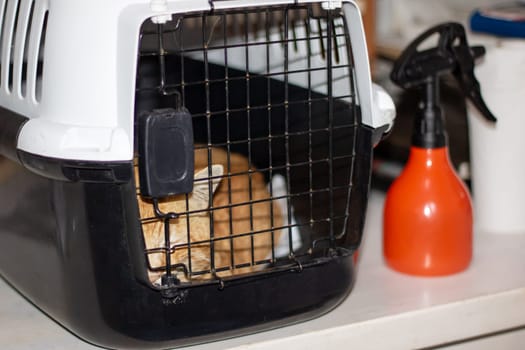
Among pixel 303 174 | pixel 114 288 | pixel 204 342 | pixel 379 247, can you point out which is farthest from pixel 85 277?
pixel 379 247

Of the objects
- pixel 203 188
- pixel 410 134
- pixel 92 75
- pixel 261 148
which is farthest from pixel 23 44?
pixel 410 134

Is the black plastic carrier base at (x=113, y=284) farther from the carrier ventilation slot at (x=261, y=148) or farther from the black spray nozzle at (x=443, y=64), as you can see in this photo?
the black spray nozzle at (x=443, y=64)

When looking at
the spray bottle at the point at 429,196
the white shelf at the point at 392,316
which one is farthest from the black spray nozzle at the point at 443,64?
the white shelf at the point at 392,316

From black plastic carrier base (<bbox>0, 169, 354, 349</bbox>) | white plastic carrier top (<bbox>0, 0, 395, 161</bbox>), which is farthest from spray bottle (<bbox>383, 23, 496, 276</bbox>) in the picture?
white plastic carrier top (<bbox>0, 0, 395, 161</bbox>)

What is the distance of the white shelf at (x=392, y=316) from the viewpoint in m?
0.87

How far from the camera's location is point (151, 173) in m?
0.73

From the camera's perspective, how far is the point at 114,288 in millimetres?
774

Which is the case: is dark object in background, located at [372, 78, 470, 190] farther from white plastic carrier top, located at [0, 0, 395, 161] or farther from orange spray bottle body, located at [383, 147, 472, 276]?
white plastic carrier top, located at [0, 0, 395, 161]

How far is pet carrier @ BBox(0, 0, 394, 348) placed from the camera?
28.8 inches

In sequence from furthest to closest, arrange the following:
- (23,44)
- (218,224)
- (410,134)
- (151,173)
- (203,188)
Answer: (410,134) < (218,224) < (203,188) < (23,44) < (151,173)

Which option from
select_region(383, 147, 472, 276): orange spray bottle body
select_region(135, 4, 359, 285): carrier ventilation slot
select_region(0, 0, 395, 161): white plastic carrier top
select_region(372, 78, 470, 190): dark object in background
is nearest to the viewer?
select_region(0, 0, 395, 161): white plastic carrier top

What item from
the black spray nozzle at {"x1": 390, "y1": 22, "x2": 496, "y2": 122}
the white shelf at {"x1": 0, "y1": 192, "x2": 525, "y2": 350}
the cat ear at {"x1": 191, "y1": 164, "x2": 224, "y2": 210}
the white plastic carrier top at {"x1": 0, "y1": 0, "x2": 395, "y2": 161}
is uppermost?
the white plastic carrier top at {"x1": 0, "y1": 0, "x2": 395, "y2": 161}

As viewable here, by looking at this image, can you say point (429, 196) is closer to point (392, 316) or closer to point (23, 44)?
point (392, 316)

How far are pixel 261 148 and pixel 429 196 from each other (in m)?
0.22
